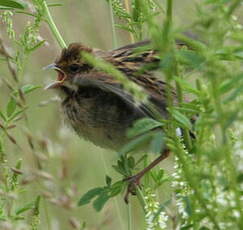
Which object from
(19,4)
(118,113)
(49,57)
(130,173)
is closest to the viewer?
(19,4)

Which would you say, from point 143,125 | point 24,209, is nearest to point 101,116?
point 24,209

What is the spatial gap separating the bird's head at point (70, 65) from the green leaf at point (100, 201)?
3.47 ft

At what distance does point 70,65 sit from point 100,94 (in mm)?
303

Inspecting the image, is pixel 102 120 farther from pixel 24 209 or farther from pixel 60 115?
pixel 24 209

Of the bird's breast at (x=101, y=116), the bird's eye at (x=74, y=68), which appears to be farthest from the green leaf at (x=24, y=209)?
the bird's eye at (x=74, y=68)

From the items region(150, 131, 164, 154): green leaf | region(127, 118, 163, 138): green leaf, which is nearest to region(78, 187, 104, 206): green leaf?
region(127, 118, 163, 138): green leaf

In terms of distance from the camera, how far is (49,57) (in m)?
4.67

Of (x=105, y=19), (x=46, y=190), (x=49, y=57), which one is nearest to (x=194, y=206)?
(x=46, y=190)

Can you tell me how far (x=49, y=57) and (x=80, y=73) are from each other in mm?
1186

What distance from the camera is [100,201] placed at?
2.52 meters

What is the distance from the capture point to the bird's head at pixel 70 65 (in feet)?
11.5

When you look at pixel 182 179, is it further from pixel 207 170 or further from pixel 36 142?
pixel 36 142

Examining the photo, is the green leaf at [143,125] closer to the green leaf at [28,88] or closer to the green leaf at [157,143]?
the green leaf at [157,143]

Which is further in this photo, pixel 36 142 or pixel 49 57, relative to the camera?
pixel 49 57
